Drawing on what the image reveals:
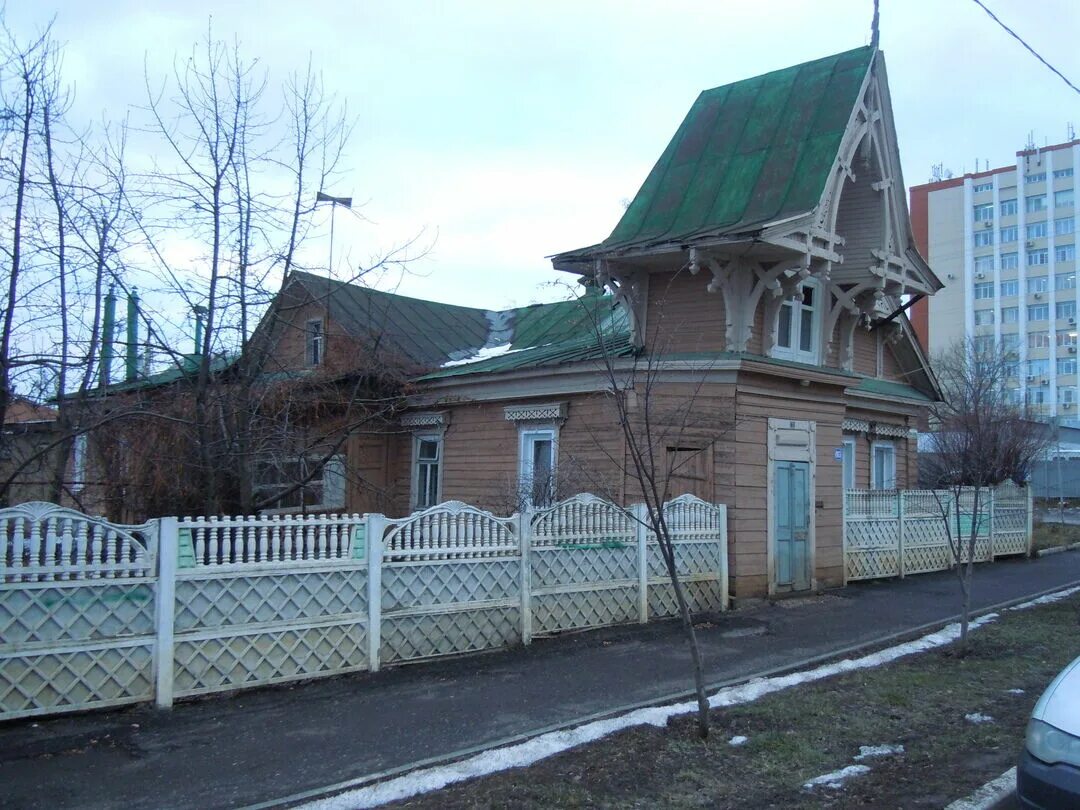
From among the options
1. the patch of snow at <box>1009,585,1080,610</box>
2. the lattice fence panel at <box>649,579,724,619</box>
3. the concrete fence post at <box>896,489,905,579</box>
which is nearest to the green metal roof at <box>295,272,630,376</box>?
the lattice fence panel at <box>649,579,724,619</box>

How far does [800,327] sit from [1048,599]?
578 cm

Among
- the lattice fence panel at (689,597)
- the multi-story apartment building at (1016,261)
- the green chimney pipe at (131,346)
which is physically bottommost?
the lattice fence panel at (689,597)

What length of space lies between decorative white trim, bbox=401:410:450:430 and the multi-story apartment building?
64045 millimetres

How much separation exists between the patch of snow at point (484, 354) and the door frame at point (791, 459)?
20.2 ft

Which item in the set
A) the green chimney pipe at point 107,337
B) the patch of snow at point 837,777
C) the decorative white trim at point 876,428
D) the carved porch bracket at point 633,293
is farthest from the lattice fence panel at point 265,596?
the decorative white trim at point 876,428

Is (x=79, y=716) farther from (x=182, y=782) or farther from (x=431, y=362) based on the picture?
(x=431, y=362)

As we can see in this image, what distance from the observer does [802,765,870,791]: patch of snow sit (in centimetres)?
567

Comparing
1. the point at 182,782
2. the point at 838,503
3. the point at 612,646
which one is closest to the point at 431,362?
the point at 838,503

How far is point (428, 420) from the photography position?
17.9m

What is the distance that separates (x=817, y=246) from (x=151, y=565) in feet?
34.4

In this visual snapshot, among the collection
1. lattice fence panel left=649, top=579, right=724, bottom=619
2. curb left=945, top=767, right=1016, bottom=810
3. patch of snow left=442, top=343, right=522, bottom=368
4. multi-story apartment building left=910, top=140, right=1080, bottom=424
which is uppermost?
multi-story apartment building left=910, top=140, right=1080, bottom=424

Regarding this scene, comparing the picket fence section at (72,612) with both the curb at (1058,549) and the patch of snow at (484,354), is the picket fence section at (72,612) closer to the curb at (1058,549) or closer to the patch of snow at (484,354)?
the patch of snow at (484,354)

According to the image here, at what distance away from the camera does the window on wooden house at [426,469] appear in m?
18.0

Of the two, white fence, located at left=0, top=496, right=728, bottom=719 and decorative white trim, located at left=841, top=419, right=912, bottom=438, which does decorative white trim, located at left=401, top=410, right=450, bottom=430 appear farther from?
decorative white trim, located at left=841, top=419, right=912, bottom=438
